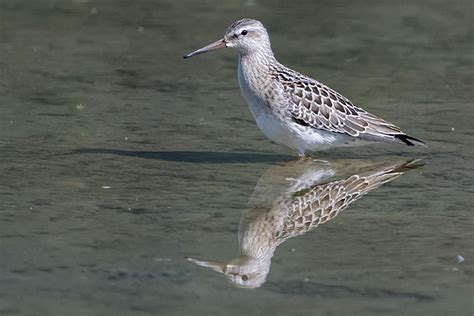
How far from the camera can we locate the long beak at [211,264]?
25.2 ft

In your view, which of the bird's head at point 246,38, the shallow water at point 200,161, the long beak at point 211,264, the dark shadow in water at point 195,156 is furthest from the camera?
the bird's head at point 246,38

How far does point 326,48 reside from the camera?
50.8 feet

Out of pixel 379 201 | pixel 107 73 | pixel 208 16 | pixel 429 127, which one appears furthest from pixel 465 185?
pixel 208 16

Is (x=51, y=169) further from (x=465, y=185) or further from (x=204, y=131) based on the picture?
(x=465, y=185)

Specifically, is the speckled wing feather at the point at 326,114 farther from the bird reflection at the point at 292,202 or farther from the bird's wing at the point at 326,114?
the bird reflection at the point at 292,202

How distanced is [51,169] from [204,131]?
2036 millimetres

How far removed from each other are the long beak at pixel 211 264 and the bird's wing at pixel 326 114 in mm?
3508

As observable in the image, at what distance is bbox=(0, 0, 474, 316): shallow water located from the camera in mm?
7297

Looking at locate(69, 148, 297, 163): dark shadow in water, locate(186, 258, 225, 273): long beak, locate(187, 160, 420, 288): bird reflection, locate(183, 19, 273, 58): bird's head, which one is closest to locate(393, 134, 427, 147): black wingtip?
locate(187, 160, 420, 288): bird reflection

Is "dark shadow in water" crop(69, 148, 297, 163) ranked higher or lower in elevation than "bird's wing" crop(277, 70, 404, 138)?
lower

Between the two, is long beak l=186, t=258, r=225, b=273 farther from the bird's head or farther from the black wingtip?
the bird's head

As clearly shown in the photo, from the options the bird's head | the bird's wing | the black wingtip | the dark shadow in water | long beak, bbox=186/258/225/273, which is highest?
the bird's head

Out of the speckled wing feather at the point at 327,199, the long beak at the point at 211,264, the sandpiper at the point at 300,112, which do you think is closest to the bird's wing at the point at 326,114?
the sandpiper at the point at 300,112

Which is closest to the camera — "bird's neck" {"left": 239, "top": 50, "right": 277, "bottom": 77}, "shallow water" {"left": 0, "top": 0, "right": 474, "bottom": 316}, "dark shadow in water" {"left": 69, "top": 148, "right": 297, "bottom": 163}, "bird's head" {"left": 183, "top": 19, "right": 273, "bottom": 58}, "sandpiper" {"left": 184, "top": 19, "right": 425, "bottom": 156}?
"shallow water" {"left": 0, "top": 0, "right": 474, "bottom": 316}
